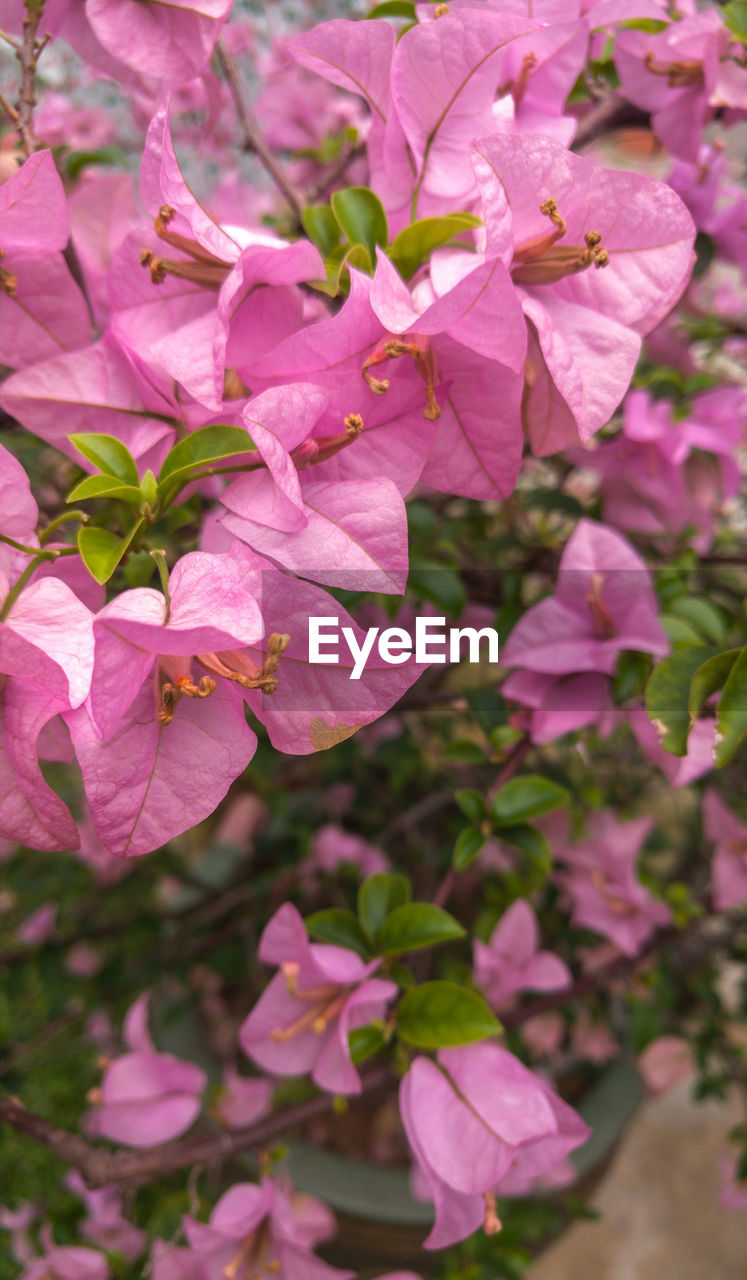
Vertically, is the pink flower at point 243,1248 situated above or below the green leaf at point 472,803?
below

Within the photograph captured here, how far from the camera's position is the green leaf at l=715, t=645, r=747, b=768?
1.01ft

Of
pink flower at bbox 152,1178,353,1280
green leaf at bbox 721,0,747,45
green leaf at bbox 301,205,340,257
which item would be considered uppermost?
green leaf at bbox 721,0,747,45

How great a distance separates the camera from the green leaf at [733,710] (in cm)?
31

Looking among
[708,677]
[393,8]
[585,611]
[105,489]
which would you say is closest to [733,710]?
[708,677]

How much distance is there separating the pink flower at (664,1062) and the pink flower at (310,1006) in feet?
1.58

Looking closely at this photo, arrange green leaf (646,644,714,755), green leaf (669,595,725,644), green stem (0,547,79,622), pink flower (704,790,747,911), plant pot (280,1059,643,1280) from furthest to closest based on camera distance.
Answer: plant pot (280,1059,643,1280), pink flower (704,790,747,911), green leaf (669,595,725,644), green leaf (646,644,714,755), green stem (0,547,79,622)

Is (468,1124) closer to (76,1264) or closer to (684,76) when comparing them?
(76,1264)

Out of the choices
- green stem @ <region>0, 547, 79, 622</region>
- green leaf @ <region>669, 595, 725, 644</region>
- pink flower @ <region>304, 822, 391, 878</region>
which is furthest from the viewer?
pink flower @ <region>304, 822, 391, 878</region>

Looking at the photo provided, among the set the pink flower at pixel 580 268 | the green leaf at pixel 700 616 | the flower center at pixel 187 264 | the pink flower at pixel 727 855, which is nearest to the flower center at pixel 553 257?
the pink flower at pixel 580 268

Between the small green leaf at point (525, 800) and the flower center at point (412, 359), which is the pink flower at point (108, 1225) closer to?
the small green leaf at point (525, 800)

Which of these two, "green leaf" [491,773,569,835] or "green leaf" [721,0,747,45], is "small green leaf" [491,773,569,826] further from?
"green leaf" [721,0,747,45]

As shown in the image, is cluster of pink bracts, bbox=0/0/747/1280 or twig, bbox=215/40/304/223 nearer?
cluster of pink bracts, bbox=0/0/747/1280

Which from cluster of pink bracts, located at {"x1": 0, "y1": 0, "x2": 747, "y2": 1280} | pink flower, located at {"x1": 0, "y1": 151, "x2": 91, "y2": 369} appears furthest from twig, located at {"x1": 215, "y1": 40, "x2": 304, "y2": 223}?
pink flower, located at {"x1": 0, "y1": 151, "x2": 91, "y2": 369}

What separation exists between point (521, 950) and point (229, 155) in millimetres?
1260
